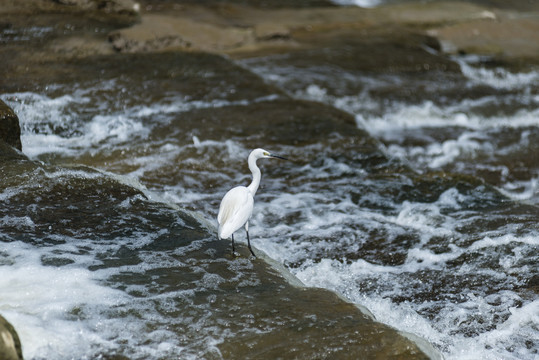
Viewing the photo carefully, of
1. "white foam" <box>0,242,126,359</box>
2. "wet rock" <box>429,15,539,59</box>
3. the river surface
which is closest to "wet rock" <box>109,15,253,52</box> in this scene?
the river surface

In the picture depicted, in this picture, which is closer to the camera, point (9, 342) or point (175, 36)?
point (9, 342)

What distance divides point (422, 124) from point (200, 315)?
619 centimetres

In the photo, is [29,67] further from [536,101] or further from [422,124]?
[536,101]

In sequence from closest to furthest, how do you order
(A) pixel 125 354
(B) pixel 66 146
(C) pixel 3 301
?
(A) pixel 125 354, (C) pixel 3 301, (B) pixel 66 146

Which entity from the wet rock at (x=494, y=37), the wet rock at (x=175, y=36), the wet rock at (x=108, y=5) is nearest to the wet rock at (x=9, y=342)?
the wet rock at (x=175, y=36)

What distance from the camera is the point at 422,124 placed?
29.9 feet

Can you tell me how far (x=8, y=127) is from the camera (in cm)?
561

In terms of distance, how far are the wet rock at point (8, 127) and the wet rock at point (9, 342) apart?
9.02ft

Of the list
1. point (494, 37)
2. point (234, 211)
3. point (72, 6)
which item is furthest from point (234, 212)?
point (494, 37)

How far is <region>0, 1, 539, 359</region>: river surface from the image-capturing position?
377 cm

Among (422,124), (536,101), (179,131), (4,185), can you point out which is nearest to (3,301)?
(4,185)

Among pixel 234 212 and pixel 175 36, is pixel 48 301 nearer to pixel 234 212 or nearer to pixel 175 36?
pixel 234 212

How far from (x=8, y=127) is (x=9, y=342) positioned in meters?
3.04

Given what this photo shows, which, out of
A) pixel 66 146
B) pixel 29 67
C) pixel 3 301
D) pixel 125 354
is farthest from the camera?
pixel 29 67
